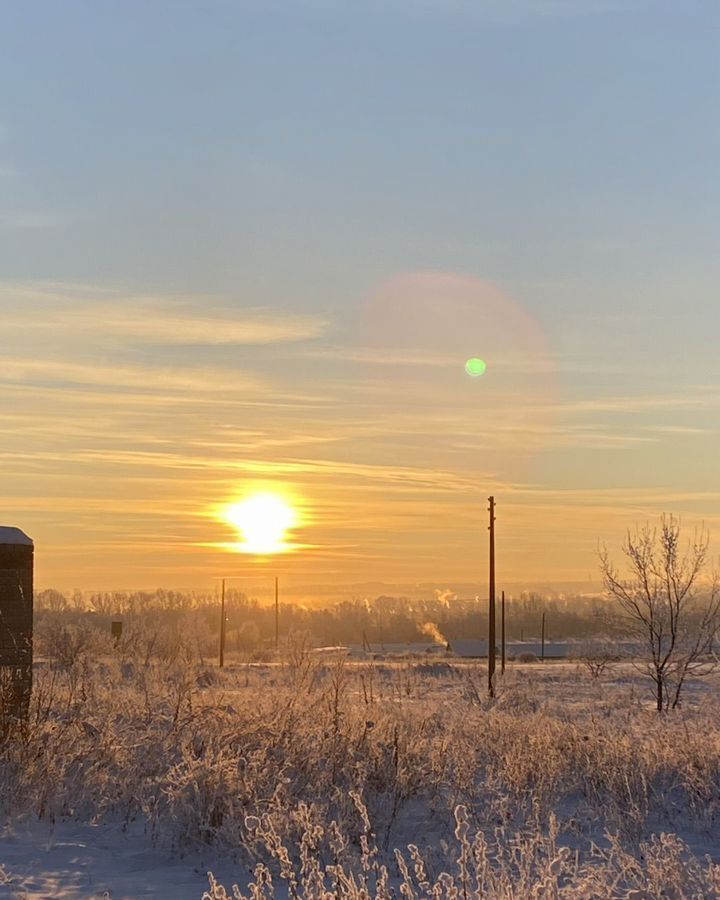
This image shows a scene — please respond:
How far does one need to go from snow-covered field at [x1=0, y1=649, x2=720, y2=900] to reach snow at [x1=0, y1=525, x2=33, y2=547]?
5.46 feet

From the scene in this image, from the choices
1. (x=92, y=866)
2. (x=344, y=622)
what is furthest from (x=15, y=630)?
(x=344, y=622)

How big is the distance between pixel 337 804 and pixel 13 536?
14.9ft

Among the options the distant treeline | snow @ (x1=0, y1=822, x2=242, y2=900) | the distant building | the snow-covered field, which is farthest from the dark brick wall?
the distant treeline

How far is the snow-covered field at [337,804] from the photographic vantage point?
22.5ft

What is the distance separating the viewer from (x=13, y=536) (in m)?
11.1

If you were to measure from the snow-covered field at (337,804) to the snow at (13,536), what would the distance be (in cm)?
166

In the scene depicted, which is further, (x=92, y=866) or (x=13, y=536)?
(x=13, y=536)

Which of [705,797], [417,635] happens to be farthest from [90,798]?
[417,635]

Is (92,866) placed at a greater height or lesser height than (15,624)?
lesser

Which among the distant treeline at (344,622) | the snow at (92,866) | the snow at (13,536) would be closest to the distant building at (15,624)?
the snow at (13,536)

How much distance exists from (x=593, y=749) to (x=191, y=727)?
4.06m

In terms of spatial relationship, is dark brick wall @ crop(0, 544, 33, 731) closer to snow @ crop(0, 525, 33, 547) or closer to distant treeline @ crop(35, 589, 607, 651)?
snow @ crop(0, 525, 33, 547)

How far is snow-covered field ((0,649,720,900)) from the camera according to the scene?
22.5ft

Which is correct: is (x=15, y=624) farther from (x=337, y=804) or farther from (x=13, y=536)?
(x=337, y=804)
